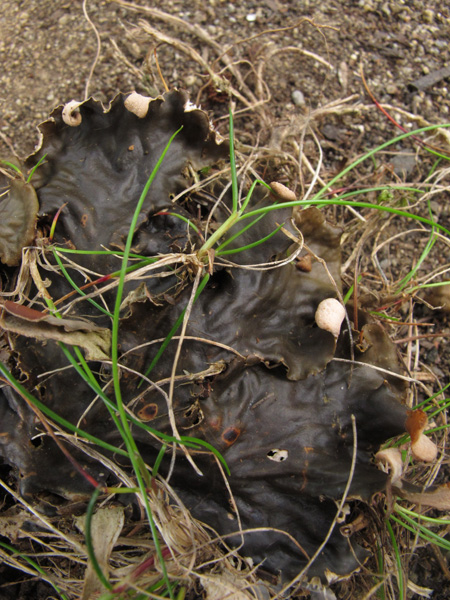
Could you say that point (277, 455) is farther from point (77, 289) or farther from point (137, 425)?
point (77, 289)

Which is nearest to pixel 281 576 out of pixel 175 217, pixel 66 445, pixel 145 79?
Result: pixel 66 445

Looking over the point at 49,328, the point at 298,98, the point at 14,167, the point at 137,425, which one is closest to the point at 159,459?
the point at 137,425

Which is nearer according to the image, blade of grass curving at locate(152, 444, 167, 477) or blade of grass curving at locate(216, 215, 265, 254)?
blade of grass curving at locate(152, 444, 167, 477)

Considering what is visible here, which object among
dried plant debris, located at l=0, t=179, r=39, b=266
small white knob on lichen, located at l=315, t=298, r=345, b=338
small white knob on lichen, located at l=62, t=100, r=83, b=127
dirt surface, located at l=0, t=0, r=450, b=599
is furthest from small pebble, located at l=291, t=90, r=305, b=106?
dried plant debris, located at l=0, t=179, r=39, b=266

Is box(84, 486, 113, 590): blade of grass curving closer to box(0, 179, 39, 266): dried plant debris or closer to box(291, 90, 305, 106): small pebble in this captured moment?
box(0, 179, 39, 266): dried plant debris

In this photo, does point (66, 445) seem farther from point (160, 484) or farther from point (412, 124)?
point (412, 124)
